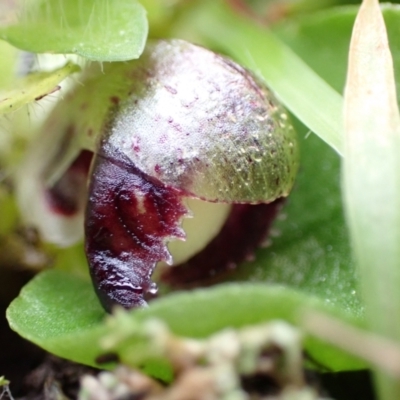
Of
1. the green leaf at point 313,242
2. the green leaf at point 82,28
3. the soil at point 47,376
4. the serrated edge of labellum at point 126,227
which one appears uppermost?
the green leaf at point 82,28

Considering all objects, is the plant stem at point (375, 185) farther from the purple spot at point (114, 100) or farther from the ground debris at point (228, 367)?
the purple spot at point (114, 100)

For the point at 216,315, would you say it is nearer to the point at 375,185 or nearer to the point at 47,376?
the point at 375,185

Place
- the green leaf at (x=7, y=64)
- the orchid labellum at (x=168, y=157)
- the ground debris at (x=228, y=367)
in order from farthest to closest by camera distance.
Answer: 1. the green leaf at (x=7, y=64)
2. the orchid labellum at (x=168, y=157)
3. the ground debris at (x=228, y=367)

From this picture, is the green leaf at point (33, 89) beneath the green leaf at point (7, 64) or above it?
above

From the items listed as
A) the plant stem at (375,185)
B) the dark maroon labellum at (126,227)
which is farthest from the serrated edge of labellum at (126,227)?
the plant stem at (375,185)

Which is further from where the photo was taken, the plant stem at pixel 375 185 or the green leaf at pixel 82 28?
the green leaf at pixel 82 28

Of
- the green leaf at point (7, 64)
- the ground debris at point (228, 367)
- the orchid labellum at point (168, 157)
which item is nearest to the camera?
the ground debris at point (228, 367)

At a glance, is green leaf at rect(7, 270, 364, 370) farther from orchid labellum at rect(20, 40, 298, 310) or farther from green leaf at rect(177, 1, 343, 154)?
green leaf at rect(177, 1, 343, 154)

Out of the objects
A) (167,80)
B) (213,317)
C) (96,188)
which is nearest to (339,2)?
(167,80)
